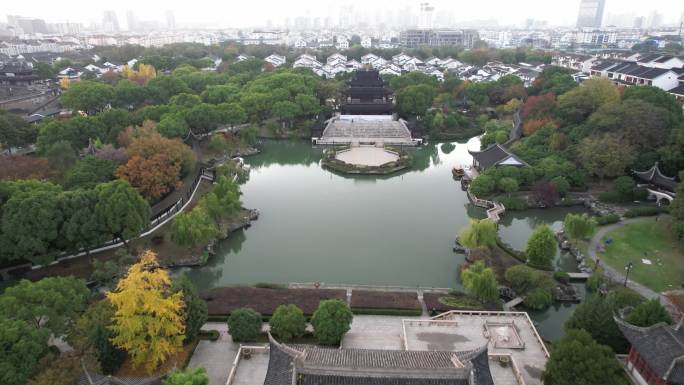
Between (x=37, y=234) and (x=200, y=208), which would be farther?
(x=200, y=208)

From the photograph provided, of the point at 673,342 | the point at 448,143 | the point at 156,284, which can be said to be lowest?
the point at 448,143

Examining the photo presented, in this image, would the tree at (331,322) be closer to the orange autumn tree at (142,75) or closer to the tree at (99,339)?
the tree at (99,339)

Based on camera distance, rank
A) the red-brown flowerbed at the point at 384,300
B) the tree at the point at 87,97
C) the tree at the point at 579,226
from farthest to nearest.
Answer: the tree at the point at 87,97, the tree at the point at 579,226, the red-brown flowerbed at the point at 384,300

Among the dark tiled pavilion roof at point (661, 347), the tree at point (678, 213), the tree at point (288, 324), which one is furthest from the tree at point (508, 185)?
the tree at point (288, 324)

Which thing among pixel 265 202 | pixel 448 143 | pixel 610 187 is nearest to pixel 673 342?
pixel 610 187

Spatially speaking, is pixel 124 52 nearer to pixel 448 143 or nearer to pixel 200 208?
pixel 448 143

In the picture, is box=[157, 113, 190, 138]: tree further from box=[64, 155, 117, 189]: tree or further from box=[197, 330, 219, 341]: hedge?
box=[197, 330, 219, 341]: hedge
